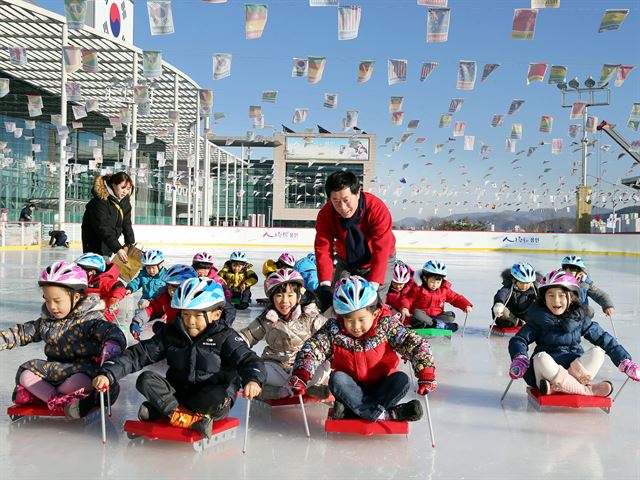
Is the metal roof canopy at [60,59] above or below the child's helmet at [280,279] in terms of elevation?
above

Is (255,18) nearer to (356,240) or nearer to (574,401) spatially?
(356,240)

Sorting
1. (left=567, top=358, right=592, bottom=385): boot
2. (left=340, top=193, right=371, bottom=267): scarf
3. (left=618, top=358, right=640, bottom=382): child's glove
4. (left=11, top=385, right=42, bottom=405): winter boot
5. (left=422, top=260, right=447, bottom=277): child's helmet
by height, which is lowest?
(left=11, top=385, right=42, bottom=405): winter boot

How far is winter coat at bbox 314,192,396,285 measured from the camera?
12.6 feet

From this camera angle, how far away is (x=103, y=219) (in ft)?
18.3

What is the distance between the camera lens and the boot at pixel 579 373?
3656mm

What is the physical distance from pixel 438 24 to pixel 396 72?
3.19 metres

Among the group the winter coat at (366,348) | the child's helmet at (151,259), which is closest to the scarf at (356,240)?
the winter coat at (366,348)

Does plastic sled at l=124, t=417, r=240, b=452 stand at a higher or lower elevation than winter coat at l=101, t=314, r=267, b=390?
lower

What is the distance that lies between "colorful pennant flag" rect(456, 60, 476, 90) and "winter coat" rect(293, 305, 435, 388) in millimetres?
10192

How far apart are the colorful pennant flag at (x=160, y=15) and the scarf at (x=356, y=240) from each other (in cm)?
712

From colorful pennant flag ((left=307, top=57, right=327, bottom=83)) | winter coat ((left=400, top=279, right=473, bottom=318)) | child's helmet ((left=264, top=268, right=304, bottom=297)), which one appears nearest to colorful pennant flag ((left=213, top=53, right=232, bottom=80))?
colorful pennant flag ((left=307, top=57, right=327, bottom=83))

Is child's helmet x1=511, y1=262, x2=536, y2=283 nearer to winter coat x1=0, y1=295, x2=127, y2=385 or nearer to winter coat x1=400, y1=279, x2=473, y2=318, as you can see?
winter coat x1=400, y1=279, x2=473, y2=318

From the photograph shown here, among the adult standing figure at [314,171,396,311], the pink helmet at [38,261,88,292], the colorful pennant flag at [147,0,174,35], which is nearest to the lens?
the pink helmet at [38,261,88,292]

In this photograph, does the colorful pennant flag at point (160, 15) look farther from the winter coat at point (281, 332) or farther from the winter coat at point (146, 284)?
the winter coat at point (281, 332)
